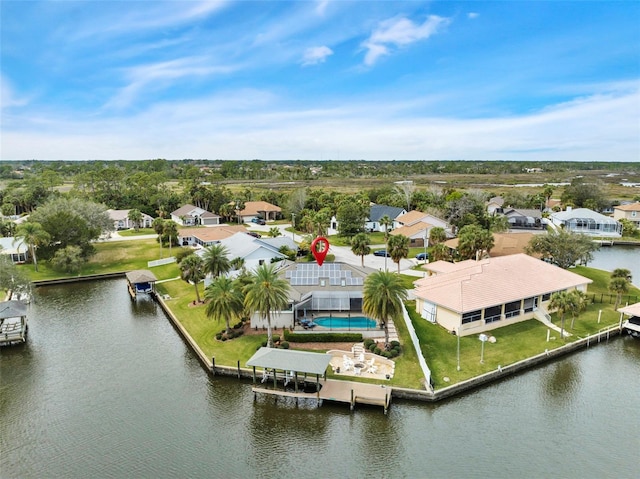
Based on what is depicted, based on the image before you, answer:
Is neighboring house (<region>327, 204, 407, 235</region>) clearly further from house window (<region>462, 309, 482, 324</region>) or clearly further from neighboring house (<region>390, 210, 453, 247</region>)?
house window (<region>462, 309, 482, 324</region>)

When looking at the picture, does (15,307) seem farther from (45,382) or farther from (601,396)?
(601,396)

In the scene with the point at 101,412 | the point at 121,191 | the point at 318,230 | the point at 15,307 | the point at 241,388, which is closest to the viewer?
the point at 101,412

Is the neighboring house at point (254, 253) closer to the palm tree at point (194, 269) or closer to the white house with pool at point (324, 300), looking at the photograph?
the palm tree at point (194, 269)

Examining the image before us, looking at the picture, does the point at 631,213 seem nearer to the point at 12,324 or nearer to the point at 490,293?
the point at 490,293

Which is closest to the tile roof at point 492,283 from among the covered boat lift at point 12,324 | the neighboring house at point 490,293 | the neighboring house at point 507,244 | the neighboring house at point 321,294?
the neighboring house at point 490,293

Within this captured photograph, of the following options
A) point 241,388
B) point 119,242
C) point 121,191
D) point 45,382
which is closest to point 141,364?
point 45,382

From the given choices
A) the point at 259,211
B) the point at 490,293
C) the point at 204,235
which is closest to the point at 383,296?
the point at 490,293
